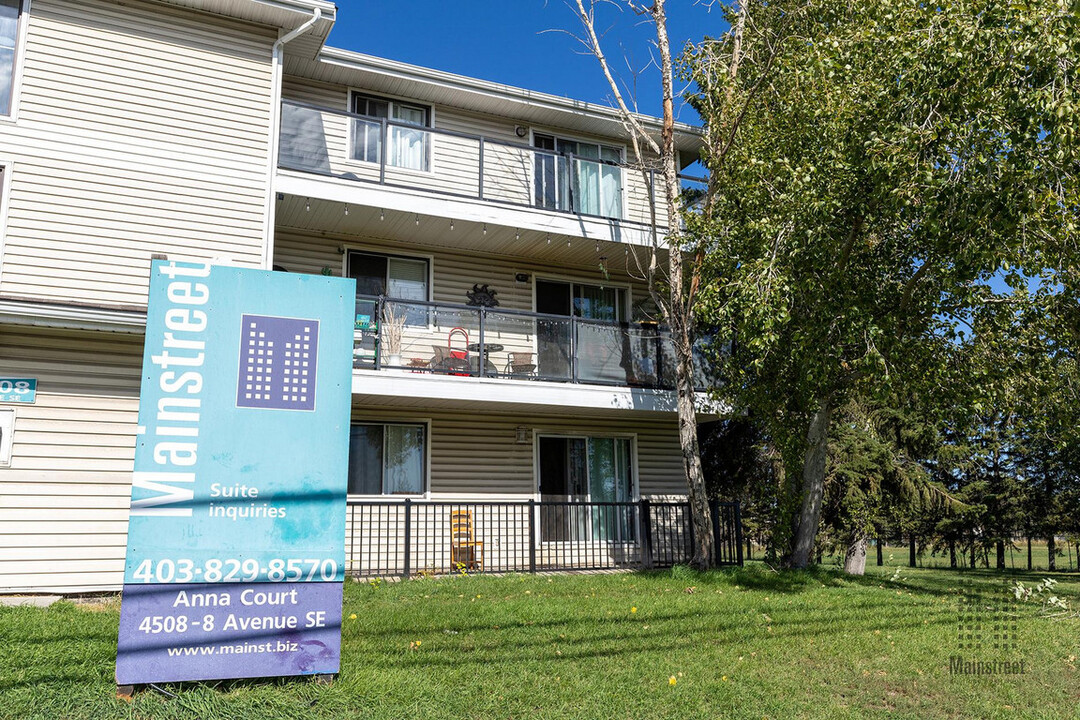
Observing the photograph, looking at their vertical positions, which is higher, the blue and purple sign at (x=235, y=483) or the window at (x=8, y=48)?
the window at (x=8, y=48)

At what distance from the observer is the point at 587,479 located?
51.4ft

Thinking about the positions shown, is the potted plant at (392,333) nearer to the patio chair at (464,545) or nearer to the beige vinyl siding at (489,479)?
the beige vinyl siding at (489,479)

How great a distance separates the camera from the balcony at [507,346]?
42.0ft

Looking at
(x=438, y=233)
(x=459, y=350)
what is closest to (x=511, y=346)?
(x=459, y=350)

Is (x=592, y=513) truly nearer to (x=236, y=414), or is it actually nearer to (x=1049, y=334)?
(x=1049, y=334)

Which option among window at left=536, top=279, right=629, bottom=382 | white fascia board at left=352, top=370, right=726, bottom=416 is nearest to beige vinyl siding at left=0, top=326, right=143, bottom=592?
white fascia board at left=352, top=370, right=726, bottom=416

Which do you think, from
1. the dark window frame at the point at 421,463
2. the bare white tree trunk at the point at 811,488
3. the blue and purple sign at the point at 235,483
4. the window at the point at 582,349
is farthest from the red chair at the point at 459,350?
the blue and purple sign at the point at 235,483

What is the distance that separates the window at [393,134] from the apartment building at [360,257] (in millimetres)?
42

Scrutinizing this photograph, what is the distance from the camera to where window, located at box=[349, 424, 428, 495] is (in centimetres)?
1395

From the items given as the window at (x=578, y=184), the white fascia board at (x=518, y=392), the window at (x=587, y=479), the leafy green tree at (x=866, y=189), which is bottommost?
the window at (x=587, y=479)

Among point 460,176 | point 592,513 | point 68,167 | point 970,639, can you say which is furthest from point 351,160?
point 970,639

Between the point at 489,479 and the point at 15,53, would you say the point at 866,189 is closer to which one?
the point at 489,479

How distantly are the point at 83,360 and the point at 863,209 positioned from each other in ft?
Result: 35.1

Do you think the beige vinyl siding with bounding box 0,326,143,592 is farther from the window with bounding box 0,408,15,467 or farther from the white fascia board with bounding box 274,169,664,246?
the white fascia board with bounding box 274,169,664,246
